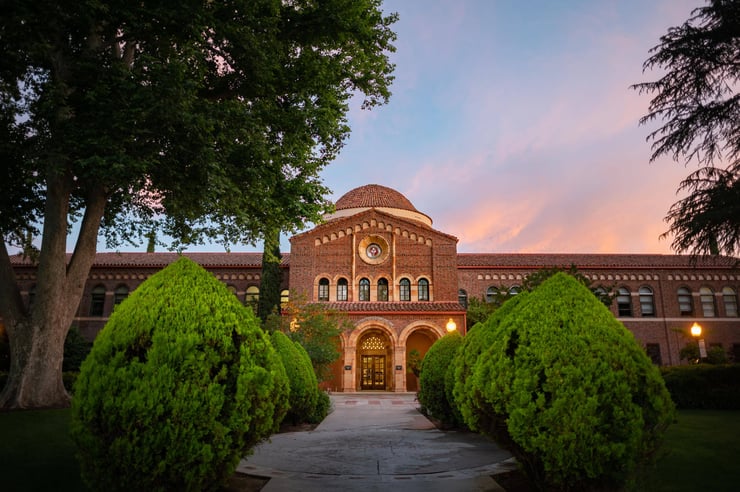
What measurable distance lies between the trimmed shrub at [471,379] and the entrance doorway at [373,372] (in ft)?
72.9

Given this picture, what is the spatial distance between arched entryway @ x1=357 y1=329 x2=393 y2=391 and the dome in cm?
968

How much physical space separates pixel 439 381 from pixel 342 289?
17.7 metres

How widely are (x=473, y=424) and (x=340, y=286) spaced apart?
2367cm

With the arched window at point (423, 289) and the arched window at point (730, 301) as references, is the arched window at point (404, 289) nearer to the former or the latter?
the arched window at point (423, 289)

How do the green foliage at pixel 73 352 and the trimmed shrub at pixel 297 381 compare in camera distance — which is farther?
the green foliage at pixel 73 352

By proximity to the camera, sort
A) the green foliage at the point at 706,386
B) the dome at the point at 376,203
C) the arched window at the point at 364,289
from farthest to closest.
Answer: the dome at the point at 376,203 < the arched window at the point at 364,289 < the green foliage at the point at 706,386

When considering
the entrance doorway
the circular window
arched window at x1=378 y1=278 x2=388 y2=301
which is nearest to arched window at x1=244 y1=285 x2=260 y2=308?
the circular window

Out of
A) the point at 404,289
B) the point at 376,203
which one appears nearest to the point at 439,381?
the point at 404,289

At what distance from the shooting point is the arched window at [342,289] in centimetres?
2909

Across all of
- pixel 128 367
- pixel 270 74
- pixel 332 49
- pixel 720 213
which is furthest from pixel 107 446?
pixel 720 213

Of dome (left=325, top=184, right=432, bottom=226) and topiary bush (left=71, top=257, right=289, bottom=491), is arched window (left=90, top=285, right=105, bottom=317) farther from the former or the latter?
topiary bush (left=71, top=257, right=289, bottom=491)

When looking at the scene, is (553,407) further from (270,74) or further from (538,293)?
(270,74)

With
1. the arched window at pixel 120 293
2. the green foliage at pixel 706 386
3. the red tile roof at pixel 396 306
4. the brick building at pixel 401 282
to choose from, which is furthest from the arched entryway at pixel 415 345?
the arched window at pixel 120 293

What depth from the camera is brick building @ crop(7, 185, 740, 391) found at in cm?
2744
